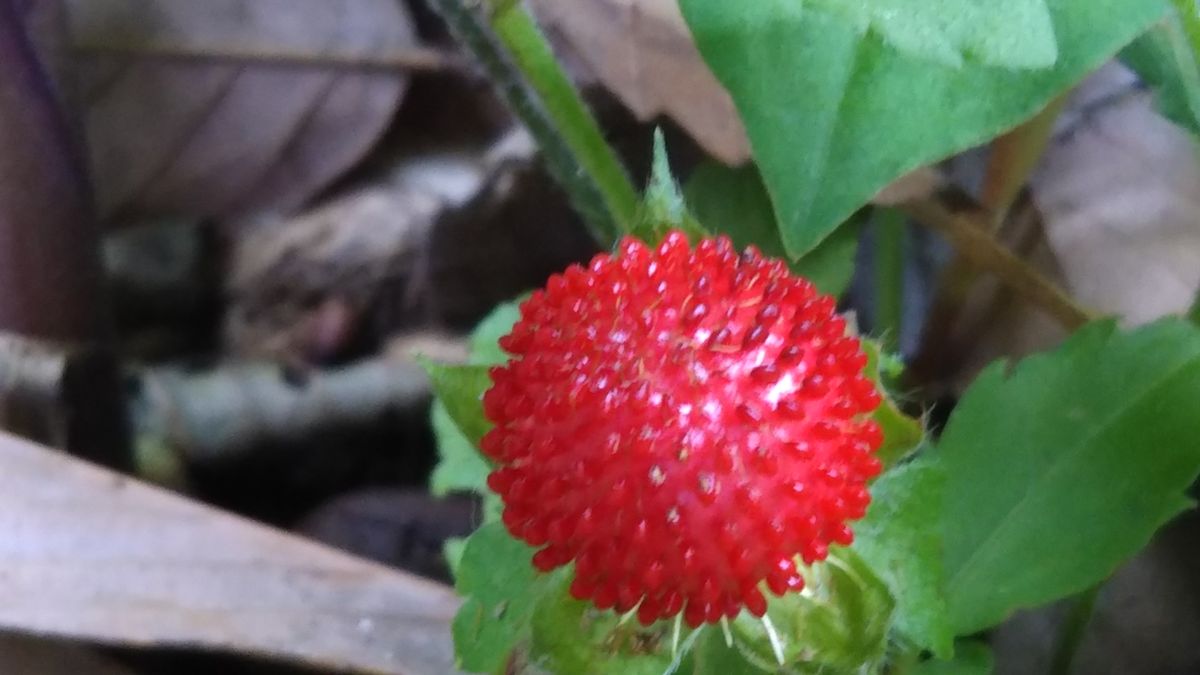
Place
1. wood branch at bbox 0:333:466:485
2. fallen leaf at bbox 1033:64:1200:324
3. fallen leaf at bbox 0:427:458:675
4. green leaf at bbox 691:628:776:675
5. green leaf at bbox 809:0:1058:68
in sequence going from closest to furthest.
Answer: green leaf at bbox 809:0:1058:68
green leaf at bbox 691:628:776:675
fallen leaf at bbox 0:427:458:675
fallen leaf at bbox 1033:64:1200:324
wood branch at bbox 0:333:466:485

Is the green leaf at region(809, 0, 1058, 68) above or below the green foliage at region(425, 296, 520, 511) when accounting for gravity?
above

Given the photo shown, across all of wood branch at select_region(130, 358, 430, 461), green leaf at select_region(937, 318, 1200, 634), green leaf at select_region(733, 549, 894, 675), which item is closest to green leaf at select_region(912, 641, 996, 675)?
green leaf at select_region(937, 318, 1200, 634)

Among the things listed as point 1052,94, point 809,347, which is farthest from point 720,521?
point 1052,94

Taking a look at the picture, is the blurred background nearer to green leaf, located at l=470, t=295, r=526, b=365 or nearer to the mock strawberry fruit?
green leaf, located at l=470, t=295, r=526, b=365

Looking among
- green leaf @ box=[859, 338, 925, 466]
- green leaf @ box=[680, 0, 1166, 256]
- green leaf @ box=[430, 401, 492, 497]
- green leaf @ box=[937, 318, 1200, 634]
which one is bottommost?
green leaf @ box=[937, 318, 1200, 634]

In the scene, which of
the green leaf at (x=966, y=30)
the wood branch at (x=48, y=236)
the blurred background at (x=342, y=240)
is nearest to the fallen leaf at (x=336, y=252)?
the blurred background at (x=342, y=240)
